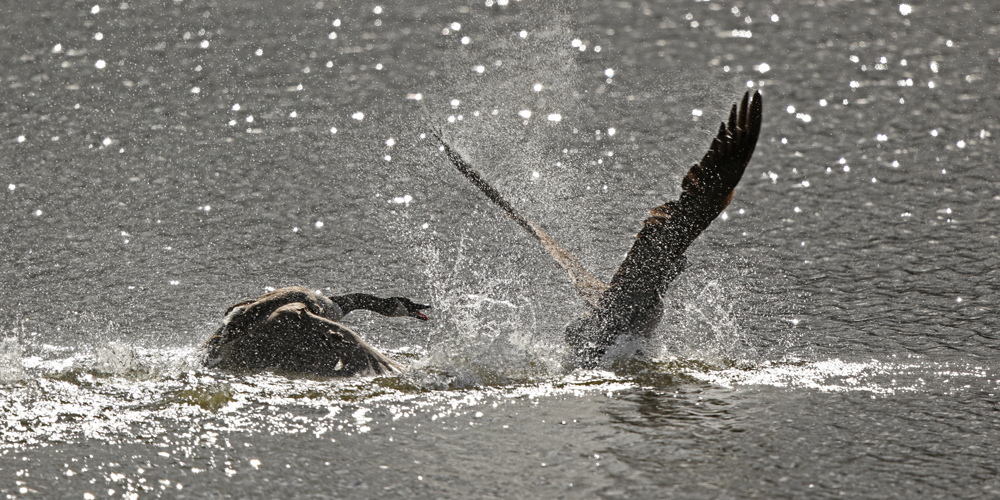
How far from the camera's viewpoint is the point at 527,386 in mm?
5203

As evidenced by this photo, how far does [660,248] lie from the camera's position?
564 cm

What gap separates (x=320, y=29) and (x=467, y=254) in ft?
22.7

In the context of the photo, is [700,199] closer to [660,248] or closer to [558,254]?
[660,248]

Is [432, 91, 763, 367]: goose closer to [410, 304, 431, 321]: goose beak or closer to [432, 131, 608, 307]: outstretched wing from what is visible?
[432, 131, 608, 307]: outstretched wing

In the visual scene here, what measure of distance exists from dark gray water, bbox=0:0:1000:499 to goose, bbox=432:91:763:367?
0.61ft

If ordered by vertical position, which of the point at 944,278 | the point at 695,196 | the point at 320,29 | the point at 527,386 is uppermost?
the point at 320,29

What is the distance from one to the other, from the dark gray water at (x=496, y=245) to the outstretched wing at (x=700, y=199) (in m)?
0.46

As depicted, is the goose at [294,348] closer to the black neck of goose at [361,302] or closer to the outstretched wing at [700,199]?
the black neck of goose at [361,302]

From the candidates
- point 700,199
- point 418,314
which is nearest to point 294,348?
point 418,314

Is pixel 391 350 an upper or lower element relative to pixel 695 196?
lower

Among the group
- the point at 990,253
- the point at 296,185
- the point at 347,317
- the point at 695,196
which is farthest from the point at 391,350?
the point at 990,253

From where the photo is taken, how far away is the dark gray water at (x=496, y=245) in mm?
4426

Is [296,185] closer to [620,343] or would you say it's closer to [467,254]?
[467,254]

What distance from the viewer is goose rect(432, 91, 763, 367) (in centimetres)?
547
